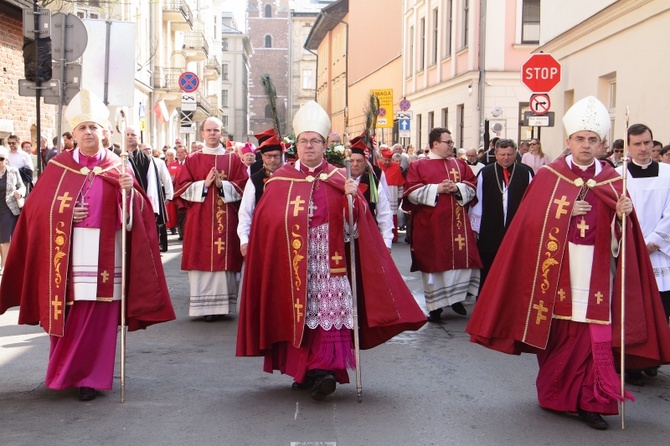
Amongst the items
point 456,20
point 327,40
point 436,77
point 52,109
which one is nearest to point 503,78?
point 456,20

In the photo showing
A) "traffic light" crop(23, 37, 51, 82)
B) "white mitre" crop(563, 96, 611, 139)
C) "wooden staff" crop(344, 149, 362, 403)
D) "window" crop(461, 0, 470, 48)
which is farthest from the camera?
"window" crop(461, 0, 470, 48)

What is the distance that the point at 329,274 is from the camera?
7.18 m

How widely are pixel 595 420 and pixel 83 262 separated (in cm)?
361

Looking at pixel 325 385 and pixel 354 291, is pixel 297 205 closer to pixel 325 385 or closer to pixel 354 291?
→ pixel 354 291

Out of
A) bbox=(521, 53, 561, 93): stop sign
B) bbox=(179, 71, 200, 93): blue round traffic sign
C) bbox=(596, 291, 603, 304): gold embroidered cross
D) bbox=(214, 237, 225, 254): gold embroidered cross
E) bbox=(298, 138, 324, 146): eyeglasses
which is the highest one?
bbox=(179, 71, 200, 93): blue round traffic sign

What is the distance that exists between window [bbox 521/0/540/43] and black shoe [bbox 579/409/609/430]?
2542cm

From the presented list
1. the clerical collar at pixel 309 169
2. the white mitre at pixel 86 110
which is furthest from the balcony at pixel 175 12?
the clerical collar at pixel 309 169

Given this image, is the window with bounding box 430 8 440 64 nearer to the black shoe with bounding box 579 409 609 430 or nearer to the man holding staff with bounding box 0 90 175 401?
the man holding staff with bounding box 0 90 175 401

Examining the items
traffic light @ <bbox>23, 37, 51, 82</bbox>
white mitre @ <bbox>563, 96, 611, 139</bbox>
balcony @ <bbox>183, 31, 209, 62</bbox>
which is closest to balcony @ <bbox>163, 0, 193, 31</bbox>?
balcony @ <bbox>183, 31, 209, 62</bbox>

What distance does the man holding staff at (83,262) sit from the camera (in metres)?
7.14

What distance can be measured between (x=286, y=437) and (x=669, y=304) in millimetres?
3708

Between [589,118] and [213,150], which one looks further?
[213,150]

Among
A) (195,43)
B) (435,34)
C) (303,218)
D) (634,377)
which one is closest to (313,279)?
(303,218)

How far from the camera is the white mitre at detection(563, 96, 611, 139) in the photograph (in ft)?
22.6
